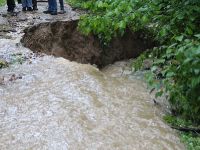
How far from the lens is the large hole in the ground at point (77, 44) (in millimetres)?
11250

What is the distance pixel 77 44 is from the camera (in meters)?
12.1

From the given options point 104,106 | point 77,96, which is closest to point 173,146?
point 104,106

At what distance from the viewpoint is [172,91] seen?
430cm

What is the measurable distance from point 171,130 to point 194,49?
402 centimetres

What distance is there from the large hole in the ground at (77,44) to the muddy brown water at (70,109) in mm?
1326

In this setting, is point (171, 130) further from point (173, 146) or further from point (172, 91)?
point (172, 91)

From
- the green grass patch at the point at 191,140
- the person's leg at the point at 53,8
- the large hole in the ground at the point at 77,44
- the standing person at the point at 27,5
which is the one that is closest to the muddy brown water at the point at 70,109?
the green grass patch at the point at 191,140

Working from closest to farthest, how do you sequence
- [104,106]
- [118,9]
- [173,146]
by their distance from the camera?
[118,9] → [173,146] → [104,106]

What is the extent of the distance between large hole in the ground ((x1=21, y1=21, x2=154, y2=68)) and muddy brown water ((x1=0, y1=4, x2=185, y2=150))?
4.35 ft

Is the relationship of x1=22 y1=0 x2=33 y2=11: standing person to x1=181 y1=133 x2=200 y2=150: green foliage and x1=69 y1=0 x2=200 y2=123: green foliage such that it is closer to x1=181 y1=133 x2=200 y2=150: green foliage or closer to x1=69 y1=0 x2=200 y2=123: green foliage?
x1=69 y1=0 x2=200 y2=123: green foliage

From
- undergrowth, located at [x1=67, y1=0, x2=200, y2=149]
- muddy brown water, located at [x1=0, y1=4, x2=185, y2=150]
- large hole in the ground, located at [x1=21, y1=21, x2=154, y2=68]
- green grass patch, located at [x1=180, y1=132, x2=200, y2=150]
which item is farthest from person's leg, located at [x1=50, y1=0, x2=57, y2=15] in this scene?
undergrowth, located at [x1=67, y1=0, x2=200, y2=149]

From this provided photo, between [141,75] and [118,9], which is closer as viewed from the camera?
[118,9]

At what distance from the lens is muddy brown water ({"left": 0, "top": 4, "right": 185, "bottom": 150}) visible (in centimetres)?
636

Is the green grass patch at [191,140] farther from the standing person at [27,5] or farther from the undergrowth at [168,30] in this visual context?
the standing person at [27,5]
